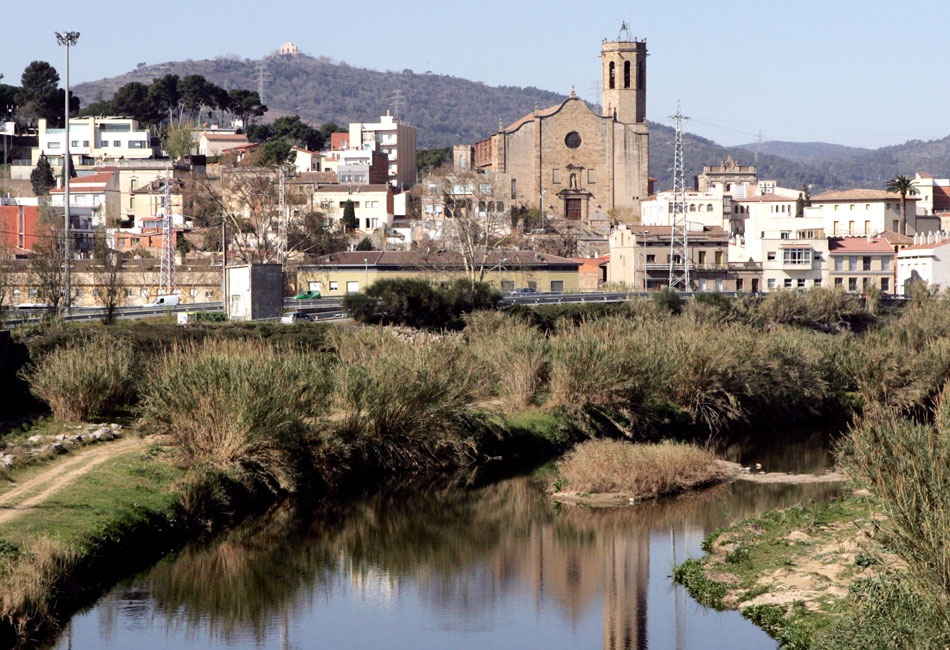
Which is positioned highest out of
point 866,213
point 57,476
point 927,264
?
point 866,213

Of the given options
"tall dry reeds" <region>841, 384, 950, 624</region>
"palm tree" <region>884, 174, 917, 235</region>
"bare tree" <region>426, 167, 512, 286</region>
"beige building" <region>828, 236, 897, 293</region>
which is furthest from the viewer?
"palm tree" <region>884, 174, 917, 235</region>

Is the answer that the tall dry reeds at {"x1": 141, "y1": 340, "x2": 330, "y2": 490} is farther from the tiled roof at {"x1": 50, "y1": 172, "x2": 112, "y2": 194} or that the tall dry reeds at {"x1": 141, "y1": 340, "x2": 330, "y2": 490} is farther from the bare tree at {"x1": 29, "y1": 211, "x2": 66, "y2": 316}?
the tiled roof at {"x1": 50, "y1": 172, "x2": 112, "y2": 194}

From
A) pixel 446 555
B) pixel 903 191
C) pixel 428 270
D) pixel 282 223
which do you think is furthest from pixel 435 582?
pixel 903 191

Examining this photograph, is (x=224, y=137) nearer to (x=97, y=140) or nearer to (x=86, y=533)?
(x=97, y=140)

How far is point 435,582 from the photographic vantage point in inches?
853

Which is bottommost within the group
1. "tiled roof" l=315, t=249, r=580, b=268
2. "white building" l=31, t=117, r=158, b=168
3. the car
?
the car

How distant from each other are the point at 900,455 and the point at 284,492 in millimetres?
12528

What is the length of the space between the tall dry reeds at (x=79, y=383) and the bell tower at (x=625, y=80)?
319 ft

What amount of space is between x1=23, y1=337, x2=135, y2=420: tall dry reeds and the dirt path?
1999mm

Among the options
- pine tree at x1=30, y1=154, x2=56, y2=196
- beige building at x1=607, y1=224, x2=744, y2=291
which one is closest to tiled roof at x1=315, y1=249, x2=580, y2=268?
beige building at x1=607, y1=224, x2=744, y2=291

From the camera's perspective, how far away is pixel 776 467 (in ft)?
107

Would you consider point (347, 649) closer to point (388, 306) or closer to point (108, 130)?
point (388, 306)

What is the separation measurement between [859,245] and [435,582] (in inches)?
2505

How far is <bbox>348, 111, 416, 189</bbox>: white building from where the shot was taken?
140m
